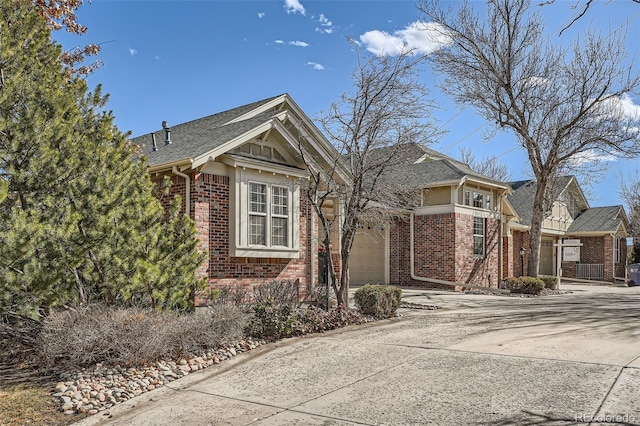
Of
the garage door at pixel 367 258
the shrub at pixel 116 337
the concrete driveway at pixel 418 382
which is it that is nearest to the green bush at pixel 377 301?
the concrete driveway at pixel 418 382

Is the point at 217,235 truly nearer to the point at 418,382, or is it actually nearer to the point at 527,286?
the point at 418,382

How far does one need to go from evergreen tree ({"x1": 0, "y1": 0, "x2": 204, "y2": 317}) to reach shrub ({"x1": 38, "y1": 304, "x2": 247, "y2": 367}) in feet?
1.22

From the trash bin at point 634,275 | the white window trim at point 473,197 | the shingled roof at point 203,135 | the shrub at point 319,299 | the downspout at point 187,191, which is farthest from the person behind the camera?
the trash bin at point 634,275

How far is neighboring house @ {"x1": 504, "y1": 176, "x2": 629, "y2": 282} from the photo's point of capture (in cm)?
3225

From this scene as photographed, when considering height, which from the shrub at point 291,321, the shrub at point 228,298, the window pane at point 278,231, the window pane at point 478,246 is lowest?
the shrub at point 291,321

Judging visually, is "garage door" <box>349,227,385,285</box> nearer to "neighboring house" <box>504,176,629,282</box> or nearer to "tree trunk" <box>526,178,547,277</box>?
"tree trunk" <box>526,178,547,277</box>

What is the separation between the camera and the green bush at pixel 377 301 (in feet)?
38.7

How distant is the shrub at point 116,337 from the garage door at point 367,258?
42.9ft

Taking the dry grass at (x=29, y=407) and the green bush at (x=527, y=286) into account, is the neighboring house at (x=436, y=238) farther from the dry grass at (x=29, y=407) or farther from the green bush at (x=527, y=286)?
the dry grass at (x=29, y=407)

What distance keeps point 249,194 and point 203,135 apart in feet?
7.23

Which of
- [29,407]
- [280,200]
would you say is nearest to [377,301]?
[280,200]

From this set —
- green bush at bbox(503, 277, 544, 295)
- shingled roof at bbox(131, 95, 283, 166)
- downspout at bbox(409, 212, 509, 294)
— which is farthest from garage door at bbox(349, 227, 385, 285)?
shingled roof at bbox(131, 95, 283, 166)

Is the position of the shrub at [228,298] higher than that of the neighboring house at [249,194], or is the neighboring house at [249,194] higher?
the neighboring house at [249,194]

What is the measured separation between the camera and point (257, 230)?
13.2 metres
